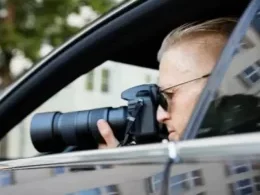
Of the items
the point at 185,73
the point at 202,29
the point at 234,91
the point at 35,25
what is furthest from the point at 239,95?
the point at 35,25

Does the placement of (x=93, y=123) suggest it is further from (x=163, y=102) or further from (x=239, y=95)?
(x=239, y=95)

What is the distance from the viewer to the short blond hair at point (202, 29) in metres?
2.47

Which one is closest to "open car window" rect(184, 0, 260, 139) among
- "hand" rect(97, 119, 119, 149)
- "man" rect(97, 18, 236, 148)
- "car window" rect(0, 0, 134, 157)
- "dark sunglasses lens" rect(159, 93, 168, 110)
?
"man" rect(97, 18, 236, 148)

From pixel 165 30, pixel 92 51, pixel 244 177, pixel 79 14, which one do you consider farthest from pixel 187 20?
pixel 79 14

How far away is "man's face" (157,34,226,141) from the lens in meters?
2.30

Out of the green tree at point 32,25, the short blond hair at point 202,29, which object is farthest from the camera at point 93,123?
the green tree at point 32,25

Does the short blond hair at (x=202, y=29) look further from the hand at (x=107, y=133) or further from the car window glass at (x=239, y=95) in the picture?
the car window glass at (x=239, y=95)

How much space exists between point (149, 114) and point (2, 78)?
34.0 ft

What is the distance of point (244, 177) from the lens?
5.74ft

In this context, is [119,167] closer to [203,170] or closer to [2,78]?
[203,170]

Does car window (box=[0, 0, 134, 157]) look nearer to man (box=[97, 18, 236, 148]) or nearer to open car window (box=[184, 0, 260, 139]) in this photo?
man (box=[97, 18, 236, 148])

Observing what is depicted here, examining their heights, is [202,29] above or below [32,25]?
below

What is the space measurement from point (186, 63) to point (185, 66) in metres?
0.01

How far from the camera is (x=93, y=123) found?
8.45 ft
